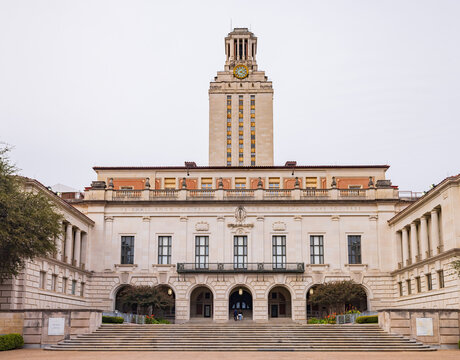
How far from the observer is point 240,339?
37.8 metres

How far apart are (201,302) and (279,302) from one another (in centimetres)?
764

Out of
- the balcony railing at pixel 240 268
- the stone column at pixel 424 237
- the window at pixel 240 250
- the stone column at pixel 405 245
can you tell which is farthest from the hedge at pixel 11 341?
the stone column at pixel 405 245

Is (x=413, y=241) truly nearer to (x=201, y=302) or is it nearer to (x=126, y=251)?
(x=201, y=302)

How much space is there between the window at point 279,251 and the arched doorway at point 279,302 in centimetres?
311

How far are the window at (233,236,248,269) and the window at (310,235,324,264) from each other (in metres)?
6.23

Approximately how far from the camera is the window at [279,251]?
5725 centimetres

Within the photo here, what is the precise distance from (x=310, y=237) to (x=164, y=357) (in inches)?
1197

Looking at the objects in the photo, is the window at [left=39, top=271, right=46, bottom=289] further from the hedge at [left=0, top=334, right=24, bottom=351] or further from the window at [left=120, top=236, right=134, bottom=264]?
the window at [left=120, top=236, right=134, bottom=264]

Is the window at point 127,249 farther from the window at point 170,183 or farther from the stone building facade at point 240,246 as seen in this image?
the window at point 170,183

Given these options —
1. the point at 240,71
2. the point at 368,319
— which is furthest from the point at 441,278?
the point at 240,71

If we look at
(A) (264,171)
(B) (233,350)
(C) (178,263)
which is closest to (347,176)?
(A) (264,171)

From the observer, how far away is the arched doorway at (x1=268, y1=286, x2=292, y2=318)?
59219 mm

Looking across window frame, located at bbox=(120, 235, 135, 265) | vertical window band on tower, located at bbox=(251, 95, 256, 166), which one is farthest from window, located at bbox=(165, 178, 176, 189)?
vertical window band on tower, located at bbox=(251, 95, 256, 166)

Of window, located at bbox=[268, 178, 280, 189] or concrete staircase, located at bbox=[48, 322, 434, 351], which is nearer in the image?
concrete staircase, located at bbox=[48, 322, 434, 351]
